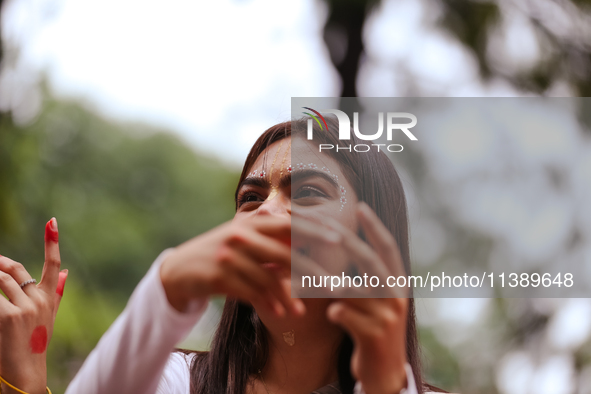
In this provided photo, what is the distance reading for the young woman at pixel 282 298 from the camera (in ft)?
1.53

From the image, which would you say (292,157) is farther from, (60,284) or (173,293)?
(60,284)

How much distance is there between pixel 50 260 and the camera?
82cm

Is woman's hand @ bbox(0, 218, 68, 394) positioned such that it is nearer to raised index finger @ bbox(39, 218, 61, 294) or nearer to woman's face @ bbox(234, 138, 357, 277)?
raised index finger @ bbox(39, 218, 61, 294)

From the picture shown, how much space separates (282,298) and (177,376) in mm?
565

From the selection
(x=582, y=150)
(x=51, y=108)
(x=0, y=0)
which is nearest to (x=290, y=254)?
(x=582, y=150)

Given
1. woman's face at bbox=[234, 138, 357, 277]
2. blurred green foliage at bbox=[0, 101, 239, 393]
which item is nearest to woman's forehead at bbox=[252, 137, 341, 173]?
woman's face at bbox=[234, 138, 357, 277]

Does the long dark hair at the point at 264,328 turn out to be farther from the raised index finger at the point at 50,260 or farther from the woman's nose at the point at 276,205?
the raised index finger at the point at 50,260

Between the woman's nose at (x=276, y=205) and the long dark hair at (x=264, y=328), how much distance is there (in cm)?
16

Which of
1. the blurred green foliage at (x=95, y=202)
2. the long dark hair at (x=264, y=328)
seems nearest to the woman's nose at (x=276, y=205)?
the long dark hair at (x=264, y=328)

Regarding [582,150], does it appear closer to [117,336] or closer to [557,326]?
[557,326]

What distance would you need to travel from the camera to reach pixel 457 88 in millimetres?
1400

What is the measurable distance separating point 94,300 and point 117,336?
6.21 feet

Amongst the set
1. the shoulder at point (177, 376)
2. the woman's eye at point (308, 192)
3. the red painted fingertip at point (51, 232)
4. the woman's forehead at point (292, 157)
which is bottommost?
the shoulder at point (177, 376)

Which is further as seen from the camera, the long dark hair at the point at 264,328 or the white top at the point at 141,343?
the long dark hair at the point at 264,328
